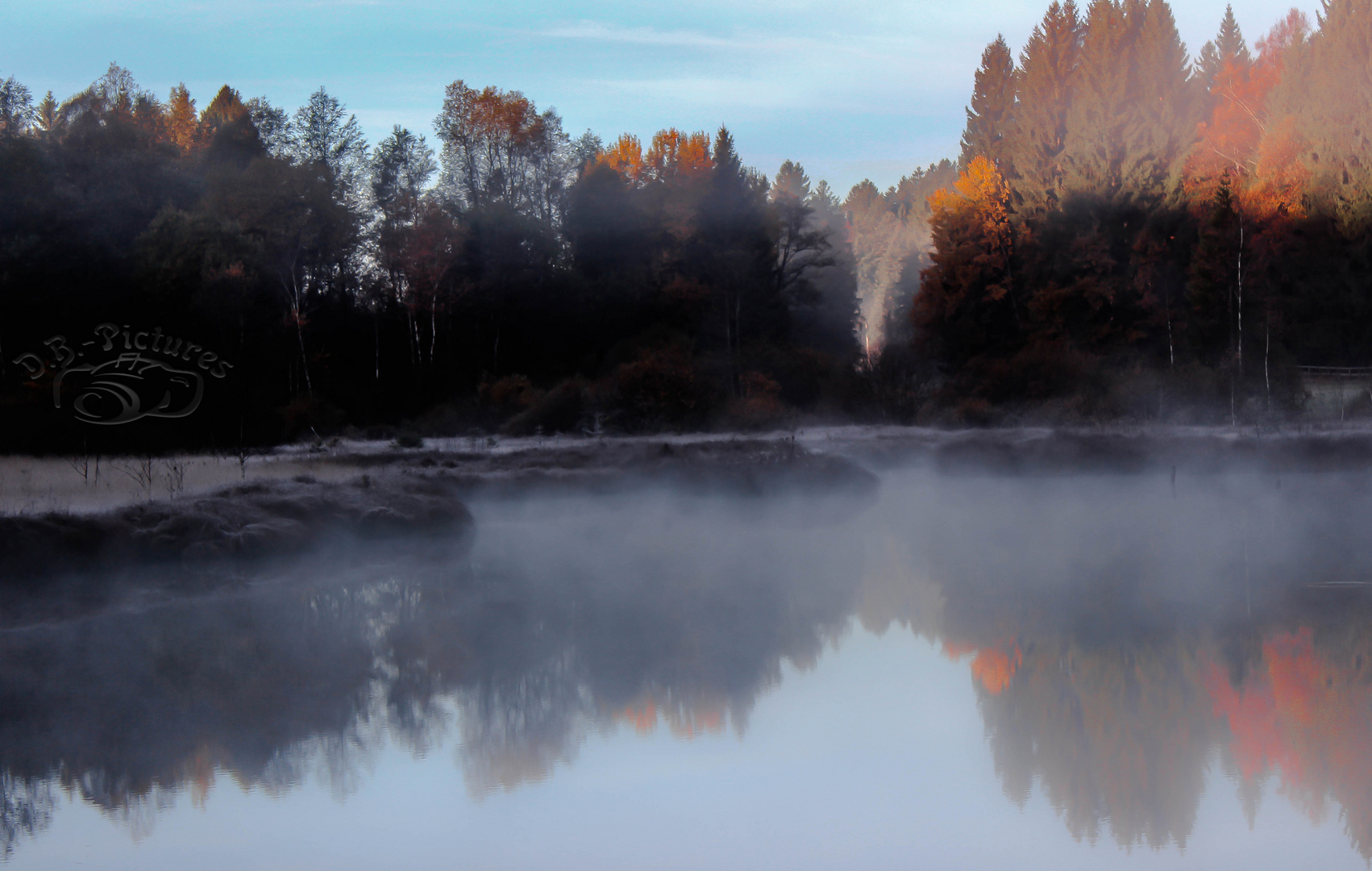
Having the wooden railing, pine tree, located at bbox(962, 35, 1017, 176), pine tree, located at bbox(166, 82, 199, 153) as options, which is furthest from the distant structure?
pine tree, located at bbox(166, 82, 199, 153)

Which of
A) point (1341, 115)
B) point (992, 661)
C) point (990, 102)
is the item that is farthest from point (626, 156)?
point (992, 661)

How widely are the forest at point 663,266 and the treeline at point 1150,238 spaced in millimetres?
98

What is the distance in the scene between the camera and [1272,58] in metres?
42.7

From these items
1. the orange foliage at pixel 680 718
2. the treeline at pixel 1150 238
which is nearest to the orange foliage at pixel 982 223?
the treeline at pixel 1150 238

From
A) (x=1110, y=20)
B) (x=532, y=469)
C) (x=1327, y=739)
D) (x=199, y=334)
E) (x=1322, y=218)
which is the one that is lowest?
(x=1327, y=739)

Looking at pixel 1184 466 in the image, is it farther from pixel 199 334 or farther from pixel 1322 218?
pixel 199 334

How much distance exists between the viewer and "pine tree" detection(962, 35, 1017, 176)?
4172 cm

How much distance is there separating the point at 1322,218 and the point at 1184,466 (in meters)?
14.1

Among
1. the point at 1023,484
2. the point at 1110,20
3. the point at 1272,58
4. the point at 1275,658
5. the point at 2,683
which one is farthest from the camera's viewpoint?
the point at 1272,58

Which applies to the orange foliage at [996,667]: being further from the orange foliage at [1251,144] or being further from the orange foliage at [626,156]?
the orange foliage at [626,156]

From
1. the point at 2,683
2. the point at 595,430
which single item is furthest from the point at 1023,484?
the point at 2,683

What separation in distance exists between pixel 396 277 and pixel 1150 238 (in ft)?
71.4

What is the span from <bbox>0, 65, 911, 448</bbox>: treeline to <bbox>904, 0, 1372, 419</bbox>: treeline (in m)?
4.86

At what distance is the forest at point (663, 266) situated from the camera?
2350cm
